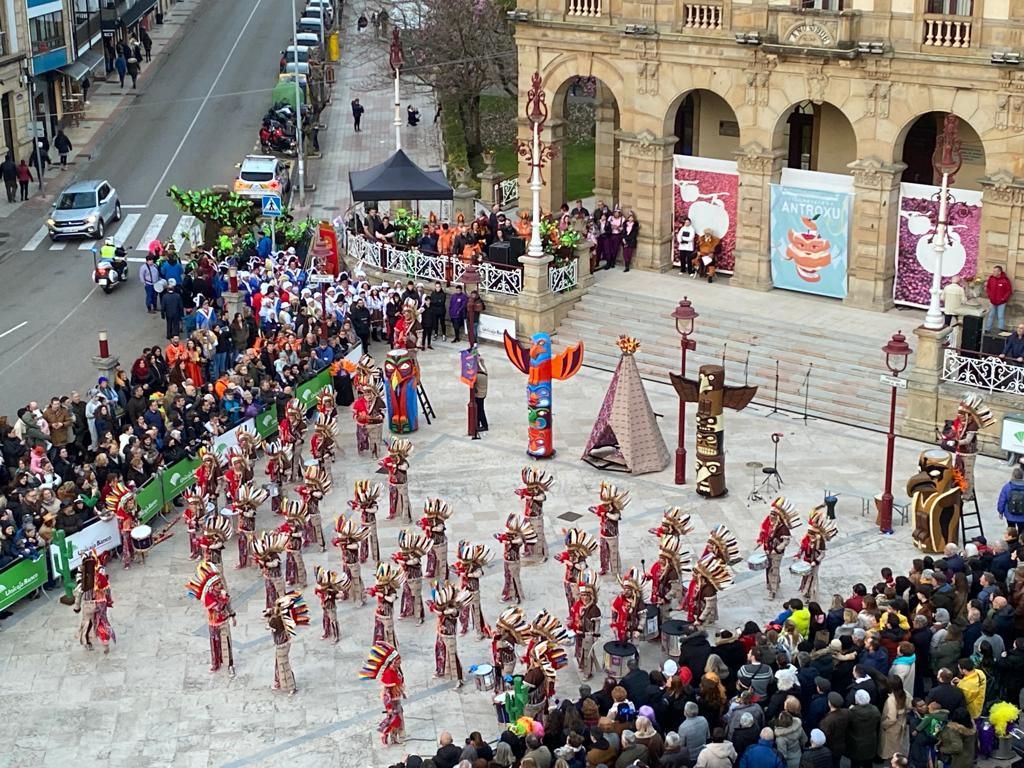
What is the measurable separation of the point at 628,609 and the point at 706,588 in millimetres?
1465

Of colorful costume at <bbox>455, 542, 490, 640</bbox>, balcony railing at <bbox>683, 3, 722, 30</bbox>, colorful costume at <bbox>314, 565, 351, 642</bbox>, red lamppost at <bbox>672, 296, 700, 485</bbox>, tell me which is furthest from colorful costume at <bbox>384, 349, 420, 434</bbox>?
balcony railing at <bbox>683, 3, 722, 30</bbox>

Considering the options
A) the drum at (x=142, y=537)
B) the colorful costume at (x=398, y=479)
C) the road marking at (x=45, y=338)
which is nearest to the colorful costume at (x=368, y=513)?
the colorful costume at (x=398, y=479)

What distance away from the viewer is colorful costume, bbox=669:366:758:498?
3002cm

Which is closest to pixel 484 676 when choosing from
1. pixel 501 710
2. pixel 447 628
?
pixel 447 628

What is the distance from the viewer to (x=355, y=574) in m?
27.2

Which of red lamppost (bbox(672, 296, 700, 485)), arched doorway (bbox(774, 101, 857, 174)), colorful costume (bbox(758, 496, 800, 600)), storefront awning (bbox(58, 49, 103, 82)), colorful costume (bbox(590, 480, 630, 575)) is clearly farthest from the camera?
storefront awning (bbox(58, 49, 103, 82))

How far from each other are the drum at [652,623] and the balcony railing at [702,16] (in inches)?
688

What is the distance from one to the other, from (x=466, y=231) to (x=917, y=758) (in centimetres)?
2150

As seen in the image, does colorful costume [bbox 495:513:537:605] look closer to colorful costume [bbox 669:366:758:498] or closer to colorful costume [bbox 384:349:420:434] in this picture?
colorful costume [bbox 669:366:758:498]

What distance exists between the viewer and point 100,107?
64062mm

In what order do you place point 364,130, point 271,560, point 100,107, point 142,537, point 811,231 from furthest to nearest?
point 100,107, point 364,130, point 811,231, point 142,537, point 271,560

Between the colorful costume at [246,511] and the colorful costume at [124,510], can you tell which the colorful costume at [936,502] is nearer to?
the colorful costume at [246,511]

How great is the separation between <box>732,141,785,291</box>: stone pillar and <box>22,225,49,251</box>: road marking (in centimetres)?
2018

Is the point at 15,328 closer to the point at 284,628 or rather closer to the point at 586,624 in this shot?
the point at 284,628
